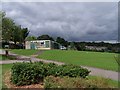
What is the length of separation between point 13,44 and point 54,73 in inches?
3326

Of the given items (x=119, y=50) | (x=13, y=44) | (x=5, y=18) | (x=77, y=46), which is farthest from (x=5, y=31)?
(x=13, y=44)

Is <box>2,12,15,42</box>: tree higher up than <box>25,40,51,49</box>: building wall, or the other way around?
<box>2,12,15,42</box>: tree

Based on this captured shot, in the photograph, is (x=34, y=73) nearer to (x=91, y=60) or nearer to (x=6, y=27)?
(x=91, y=60)

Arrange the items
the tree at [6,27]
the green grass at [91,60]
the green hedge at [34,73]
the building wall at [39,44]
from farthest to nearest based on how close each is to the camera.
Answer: the building wall at [39,44] < the tree at [6,27] < the green grass at [91,60] < the green hedge at [34,73]

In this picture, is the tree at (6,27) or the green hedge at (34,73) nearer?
the green hedge at (34,73)

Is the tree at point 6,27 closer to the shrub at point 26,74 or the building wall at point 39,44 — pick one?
the shrub at point 26,74

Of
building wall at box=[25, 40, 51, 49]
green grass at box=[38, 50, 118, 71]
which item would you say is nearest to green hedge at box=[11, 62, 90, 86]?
green grass at box=[38, 50, 118, 71]

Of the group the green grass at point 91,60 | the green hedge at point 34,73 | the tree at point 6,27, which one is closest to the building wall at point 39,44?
the green grass at point 91,60

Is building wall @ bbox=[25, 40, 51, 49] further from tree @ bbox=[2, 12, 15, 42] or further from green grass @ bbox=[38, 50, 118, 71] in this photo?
tree @ bbox=[2, 12, 15, 42]

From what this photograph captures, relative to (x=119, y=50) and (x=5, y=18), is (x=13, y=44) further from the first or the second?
(x=119, y=50)

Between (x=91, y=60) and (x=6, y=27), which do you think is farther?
(x=6, y=27)

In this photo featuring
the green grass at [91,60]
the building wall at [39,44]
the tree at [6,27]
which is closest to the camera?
the green grass at [91,60]

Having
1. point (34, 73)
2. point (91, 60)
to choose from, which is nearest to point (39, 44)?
point (91, 60)

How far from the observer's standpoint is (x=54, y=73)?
1154cm
